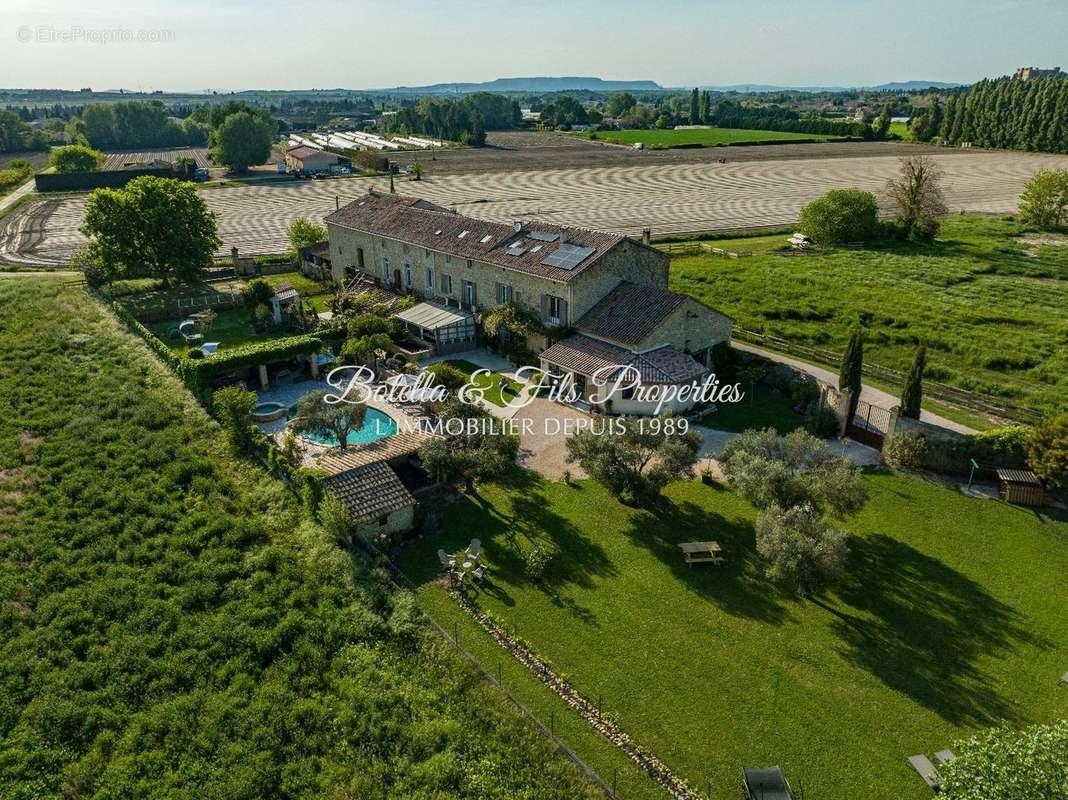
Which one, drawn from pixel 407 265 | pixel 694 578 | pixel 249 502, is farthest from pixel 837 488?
pixel 407 265

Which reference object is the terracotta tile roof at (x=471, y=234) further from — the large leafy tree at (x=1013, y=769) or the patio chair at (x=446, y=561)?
the large leafy tree at (x=1013, y=769)

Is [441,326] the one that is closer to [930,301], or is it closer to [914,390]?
[914,390]

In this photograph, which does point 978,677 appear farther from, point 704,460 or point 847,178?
Result: point 847,178

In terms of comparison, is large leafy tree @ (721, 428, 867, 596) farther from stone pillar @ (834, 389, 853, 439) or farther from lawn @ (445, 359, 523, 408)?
lawn @ (445, 359, 523, 408)

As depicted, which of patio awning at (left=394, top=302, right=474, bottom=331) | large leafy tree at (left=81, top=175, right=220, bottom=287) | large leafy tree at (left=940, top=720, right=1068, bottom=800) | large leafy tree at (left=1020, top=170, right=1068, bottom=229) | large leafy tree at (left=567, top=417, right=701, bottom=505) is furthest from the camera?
large leafy tree at (left=1020, top=170, right=1068, bottom=229)

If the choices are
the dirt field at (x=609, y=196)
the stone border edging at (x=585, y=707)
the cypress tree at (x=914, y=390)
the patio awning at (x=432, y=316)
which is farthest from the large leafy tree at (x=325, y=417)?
the dirt field at (x=609, y=196)

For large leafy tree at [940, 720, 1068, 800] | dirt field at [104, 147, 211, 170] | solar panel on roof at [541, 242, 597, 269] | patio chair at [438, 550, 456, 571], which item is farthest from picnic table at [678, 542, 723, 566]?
dirt field at [104, 147, 211, 170]
